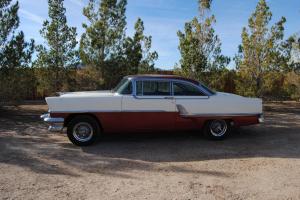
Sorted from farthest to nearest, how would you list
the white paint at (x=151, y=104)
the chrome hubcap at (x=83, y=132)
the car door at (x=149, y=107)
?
the car door at (x=149, y=107) < the chrome hubcap at (x=83, y=132) < the white paint at (x=151, y=104)

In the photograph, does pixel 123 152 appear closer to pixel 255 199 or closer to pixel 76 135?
pixel 76 135

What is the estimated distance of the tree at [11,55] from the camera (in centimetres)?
1305

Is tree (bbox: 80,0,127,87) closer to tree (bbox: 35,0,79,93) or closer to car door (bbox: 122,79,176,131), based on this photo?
tree (bbox: 35,0,79,93)

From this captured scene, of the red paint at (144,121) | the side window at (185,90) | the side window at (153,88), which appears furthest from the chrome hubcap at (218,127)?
the side window at (153,88)

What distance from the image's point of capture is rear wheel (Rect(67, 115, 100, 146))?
8.70 m

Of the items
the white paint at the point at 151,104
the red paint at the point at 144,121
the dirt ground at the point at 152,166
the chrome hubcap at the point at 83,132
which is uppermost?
the white paint at the point at 151,104

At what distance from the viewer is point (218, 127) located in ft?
31.1

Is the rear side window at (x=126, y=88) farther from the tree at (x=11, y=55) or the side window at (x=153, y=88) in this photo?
the tree at (x=11, y=55)

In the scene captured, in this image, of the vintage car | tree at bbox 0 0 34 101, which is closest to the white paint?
the vintage car

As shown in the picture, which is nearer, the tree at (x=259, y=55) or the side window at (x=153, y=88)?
the side window at (x=153, y=88)

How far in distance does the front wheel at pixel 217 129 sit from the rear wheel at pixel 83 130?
2.74m

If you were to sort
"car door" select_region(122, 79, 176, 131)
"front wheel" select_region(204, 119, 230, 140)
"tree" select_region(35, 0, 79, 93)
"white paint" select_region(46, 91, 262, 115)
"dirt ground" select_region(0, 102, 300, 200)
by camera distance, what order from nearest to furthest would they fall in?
"dirt ground" select_region(0, 102, 300, 200)
"white paint" select_region(46, 91, 262, 115)
"car door" select_region(122, 79, 176, 131)
"front wheel" select_region(204, 119, 230, 140)
"tree" select_region(35, 0, 79, 93)

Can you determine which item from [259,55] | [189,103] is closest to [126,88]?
[189,103]

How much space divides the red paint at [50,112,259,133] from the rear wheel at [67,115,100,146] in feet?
0.55
